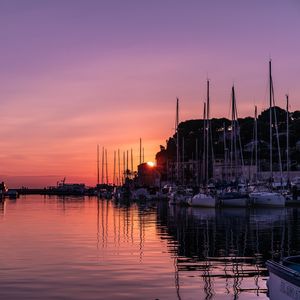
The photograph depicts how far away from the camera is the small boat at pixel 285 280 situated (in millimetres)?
14735

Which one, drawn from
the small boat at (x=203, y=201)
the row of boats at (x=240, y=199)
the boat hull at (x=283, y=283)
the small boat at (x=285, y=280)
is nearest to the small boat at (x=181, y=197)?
the small boat at (x=203, y=201)

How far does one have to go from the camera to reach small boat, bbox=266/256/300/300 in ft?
48.3

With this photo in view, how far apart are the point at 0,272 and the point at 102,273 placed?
4.05 meters

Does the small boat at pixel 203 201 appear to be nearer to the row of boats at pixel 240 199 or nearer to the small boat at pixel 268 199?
the row of boats at pixel 240 199

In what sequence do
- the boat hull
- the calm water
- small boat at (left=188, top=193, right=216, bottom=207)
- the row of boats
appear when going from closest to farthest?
the boat hull < the calm water < the row of boats < small boat at (left=188, top=193, right=216, bottom=207)

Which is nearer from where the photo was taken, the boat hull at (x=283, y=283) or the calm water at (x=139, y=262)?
the boat hull at (x=283, y=283)

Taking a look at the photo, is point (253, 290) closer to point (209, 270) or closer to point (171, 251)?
point (209, 270)

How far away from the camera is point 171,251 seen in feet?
102

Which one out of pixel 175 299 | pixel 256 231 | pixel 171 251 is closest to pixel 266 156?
pixel 256 231

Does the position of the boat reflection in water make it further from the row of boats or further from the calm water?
the row of boats

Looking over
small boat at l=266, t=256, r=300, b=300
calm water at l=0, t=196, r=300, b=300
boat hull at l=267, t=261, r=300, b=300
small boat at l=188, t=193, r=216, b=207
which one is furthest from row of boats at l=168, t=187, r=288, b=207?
boat hull at l=267, t=261, r=300, b=300

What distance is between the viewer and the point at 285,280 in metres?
15.6

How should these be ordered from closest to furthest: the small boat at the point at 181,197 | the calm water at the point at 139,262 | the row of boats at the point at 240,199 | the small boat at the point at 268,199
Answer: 1. the calm water at the point at 139,262
2. the small boat at the point at 268,199
3. the row of boats at the point at 240,199
4. the small boat at the point at 181,197

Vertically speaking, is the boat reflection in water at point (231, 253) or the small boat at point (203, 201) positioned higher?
the small boat at point (203, 201)
